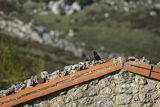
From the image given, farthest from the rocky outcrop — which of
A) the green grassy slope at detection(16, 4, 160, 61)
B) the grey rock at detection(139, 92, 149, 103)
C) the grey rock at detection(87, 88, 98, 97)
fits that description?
the grey rock at detection(139, 92, 149, 103)

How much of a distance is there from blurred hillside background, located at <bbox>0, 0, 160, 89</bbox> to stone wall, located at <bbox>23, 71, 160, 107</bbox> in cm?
3607

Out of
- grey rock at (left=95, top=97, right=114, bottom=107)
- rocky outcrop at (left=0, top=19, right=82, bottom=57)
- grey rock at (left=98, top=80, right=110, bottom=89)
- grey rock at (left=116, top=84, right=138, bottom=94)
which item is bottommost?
grey rock at (left=95, top=97, right=114, bottom=107)

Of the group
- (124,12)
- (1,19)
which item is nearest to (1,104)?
(1,19)

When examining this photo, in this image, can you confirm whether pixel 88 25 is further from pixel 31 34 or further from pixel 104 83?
pixel 104 83

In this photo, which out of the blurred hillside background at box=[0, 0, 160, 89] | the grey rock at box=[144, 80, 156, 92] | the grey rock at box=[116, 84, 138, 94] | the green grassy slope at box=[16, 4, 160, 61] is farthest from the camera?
the green grassy slope at box=[16, 4, 160, 61]

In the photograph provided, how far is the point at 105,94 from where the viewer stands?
12508 millimetres

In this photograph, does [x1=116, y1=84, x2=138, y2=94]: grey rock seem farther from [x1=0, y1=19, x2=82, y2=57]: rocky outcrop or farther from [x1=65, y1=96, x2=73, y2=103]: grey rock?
[x1=0, y1=19, x2=82, y2=57]: rocky outcrop

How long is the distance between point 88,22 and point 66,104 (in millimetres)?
96892

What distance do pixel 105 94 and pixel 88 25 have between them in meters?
93.8

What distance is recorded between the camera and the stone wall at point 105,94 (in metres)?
12.4

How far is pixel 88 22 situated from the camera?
4296 inches

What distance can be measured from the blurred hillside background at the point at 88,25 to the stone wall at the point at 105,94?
36075 mm

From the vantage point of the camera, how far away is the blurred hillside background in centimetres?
6500

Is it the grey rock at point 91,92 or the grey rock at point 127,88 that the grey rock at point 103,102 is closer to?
the grey rock at point 91,92
